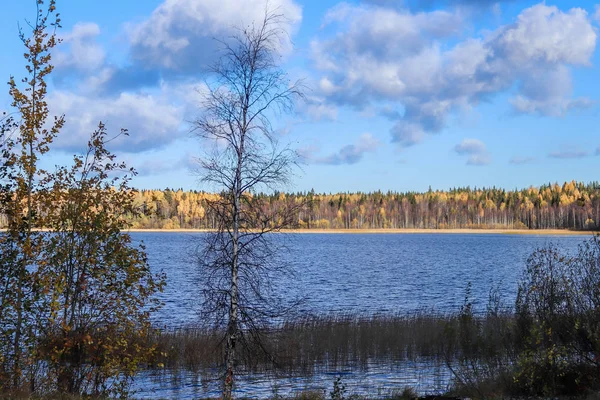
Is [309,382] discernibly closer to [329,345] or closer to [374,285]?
[329,345]

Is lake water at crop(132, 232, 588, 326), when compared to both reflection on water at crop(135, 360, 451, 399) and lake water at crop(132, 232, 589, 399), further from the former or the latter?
reflection on water at crop(135, 360, 451, 399)

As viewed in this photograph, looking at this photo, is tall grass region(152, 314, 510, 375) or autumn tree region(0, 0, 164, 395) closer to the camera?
autumn tree region(0, 0, 164, 395)

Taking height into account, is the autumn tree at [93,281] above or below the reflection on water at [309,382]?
above

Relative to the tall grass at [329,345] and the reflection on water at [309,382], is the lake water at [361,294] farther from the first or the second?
the tall grass at [329,345]

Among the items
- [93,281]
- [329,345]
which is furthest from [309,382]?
[93,281]

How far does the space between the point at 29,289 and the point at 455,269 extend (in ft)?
194

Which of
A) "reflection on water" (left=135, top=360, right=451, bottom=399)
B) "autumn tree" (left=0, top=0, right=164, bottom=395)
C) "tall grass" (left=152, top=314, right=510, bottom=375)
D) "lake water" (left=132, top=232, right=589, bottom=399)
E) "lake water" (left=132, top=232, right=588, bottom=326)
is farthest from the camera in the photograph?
"lake water" (left=132, top=232, right=588, bottom=326)

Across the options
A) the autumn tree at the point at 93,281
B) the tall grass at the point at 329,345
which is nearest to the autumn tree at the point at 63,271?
the autumn tree at the point at 93,281

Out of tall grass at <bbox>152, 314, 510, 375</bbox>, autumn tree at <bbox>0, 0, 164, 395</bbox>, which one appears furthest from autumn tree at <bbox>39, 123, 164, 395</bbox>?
tall grass at <bbox>152, 314, 510, 375</bbox>

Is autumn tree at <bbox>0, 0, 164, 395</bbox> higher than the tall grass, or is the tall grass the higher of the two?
autumn tree at <bbox>0, 0, 164, 395</bbox>

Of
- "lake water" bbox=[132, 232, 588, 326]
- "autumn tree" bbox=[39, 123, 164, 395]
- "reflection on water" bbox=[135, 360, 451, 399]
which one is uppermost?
"autumn tree" bbox=[39, 123, 164, 395]

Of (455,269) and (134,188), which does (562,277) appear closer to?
(134,188)

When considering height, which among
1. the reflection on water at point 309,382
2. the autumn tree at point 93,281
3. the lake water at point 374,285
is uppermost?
the autumn tree at point 93,281

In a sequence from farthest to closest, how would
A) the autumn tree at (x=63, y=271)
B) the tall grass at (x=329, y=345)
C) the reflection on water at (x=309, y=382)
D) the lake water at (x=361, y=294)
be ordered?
the tall grass at (x=329, y=345)
the lake water at (x=361, y=294)
the reflection on water at (x=309, y=382)
the autumn tree at (x=63, y=271)
